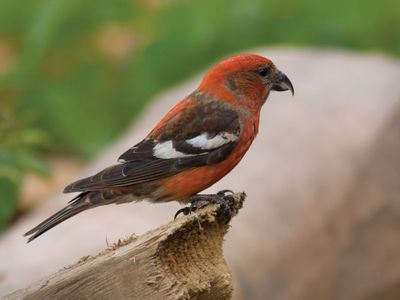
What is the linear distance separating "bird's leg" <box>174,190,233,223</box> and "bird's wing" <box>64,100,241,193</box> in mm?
227

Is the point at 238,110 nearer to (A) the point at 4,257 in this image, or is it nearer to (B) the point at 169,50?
(A) the point at 4,257

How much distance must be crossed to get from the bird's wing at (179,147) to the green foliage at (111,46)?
5063 mm

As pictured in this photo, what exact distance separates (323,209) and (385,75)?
1727mm

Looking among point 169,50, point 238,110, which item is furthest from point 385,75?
point 238,110

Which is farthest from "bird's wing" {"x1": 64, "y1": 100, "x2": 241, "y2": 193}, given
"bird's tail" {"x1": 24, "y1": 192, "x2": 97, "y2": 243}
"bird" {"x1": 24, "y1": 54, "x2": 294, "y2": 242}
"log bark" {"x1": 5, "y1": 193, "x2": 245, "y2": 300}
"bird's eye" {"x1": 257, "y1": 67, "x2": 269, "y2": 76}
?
"log bark" {"x1": 5, "y1": 193, "x2": 245, "y2": 300}

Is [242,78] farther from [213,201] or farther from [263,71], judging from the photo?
[213,201]

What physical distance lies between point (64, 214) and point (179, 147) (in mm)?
754

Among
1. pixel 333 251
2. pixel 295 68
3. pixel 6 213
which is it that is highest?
pixel 295 68

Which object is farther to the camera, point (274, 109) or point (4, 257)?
point (274, 109)

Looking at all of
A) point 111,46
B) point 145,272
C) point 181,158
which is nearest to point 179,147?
point 181,158

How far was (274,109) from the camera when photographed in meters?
9.05

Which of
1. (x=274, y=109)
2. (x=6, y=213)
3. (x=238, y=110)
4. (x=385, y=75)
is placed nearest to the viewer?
(x=238, y=110)

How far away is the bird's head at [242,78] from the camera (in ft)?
21.2

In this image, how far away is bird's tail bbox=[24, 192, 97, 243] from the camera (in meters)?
5.69
